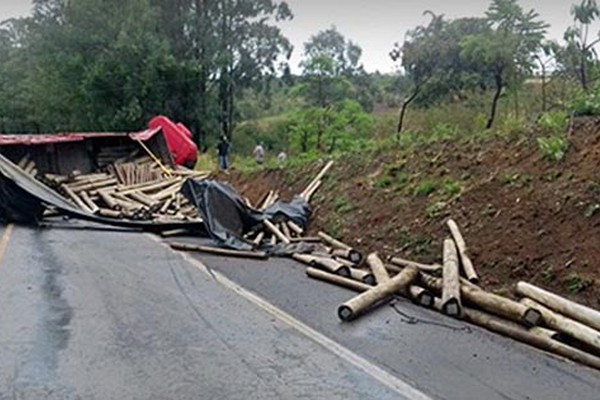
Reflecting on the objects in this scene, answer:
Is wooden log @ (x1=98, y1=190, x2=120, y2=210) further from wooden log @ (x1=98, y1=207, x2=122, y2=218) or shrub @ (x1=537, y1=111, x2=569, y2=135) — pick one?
shrub @ (x1=537, y1=111, x2=569, y2=135)

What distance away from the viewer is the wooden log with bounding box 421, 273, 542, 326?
7.02 meters

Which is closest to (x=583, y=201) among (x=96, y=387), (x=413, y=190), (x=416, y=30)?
(x=413, y=190)

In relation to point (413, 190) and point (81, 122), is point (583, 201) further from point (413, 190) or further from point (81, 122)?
point (81, 122)

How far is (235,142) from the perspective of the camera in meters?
44.7

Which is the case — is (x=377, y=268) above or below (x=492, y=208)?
below

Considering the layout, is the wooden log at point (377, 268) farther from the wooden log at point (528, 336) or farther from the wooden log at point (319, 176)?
the wooden log at point (319, 176)

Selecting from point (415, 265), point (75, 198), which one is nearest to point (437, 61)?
point (75, 198)

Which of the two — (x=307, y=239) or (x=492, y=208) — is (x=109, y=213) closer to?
(x=307, y=239)

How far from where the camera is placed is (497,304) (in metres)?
7.44

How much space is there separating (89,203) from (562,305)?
15.0 m

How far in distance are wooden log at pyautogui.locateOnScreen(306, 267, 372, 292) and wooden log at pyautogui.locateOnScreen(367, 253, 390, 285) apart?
215 mm

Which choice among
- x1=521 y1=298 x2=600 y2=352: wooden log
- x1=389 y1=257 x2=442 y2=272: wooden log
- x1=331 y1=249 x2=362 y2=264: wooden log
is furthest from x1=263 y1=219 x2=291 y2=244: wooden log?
x1=521 y1=298 x2=600 y2=352: wooden log

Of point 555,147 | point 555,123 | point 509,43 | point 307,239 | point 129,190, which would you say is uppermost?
point 509,43

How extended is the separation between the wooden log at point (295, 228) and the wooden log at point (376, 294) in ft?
16.9
